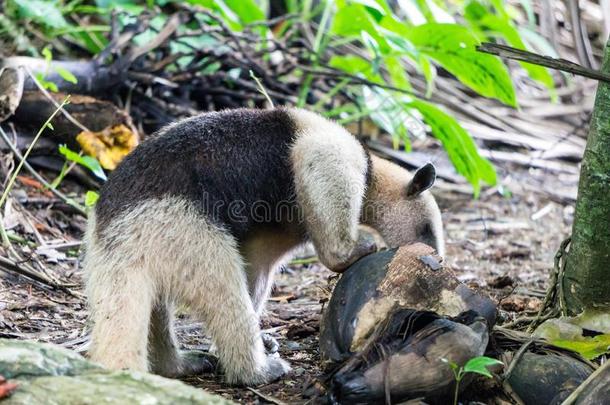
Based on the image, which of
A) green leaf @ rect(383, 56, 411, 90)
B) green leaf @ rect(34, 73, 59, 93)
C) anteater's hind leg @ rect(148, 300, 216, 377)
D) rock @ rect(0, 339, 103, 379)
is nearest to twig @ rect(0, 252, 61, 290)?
anteater's hind leg @ rect(148, 300, 216, 377)

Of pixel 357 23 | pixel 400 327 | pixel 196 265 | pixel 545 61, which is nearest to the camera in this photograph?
pixel 545 61

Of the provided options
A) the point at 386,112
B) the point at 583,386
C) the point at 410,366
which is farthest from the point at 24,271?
the point at 386,112

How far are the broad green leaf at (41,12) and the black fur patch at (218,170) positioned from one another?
3.89m

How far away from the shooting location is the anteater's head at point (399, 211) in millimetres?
5469

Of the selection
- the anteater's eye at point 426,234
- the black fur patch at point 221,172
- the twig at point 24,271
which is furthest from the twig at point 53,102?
the anteater's eye at point 426,234

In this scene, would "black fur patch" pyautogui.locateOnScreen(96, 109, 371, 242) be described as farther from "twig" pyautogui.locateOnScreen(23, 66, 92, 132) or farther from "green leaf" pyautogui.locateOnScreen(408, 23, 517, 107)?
"green leaf" pyautogui.locateOnScreen(408, 23, 517, 107)

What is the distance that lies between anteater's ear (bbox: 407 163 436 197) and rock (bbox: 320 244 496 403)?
1096 millimetres

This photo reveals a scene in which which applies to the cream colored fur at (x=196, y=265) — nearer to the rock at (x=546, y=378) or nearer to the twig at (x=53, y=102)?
the rock at (x=546, y=378)

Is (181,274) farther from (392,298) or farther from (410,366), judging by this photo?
(410,366)

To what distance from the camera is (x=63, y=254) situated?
6312mm

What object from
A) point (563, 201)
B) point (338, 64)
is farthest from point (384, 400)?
point (563, 201)

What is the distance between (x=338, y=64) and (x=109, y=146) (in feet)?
9.06

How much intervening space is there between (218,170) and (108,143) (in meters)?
2.85

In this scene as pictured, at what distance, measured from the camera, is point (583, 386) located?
3611 millimetres
